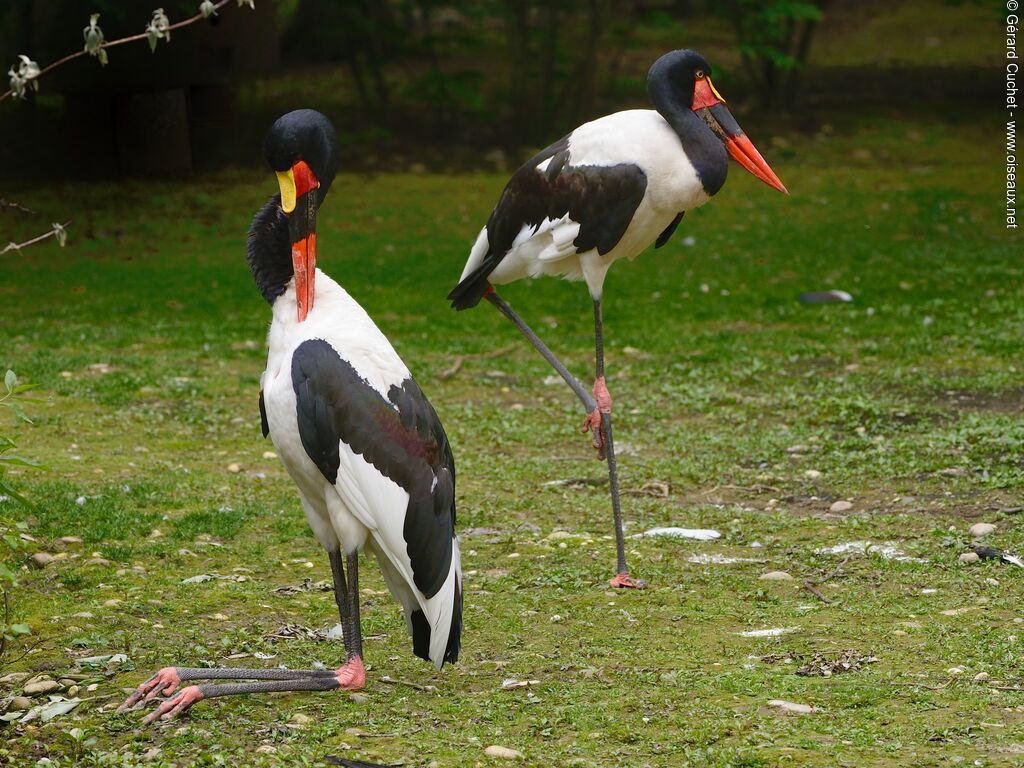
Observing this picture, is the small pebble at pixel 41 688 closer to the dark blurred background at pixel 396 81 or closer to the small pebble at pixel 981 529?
the small pebble at pixel 981 529

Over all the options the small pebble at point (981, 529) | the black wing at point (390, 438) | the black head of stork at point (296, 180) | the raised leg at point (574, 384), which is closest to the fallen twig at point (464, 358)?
the raised leg at point (574, 384)

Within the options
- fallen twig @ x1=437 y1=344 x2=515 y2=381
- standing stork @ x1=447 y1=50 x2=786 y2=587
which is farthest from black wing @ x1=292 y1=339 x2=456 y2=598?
fallen twig @ x1=437 y1=344 x2=515 y2=381

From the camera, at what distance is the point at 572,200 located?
5.44 meters

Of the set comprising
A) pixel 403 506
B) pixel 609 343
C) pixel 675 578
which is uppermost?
pixel 403 506

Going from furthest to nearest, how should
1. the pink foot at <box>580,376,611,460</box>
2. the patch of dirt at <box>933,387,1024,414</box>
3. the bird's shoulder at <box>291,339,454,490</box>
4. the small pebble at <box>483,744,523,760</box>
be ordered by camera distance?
the patch of dirt at <box>933,387,1024,414</box>
the pink foot at <box>580,376,611,460</box>
the bird's shoulder at <box>291,339,454,490</box>
the small pebble at <box>483,744,523,760</box>

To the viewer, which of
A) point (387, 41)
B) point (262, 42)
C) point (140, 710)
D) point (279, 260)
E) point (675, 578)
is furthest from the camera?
point (387, 41)

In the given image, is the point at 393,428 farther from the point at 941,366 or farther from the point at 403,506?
the point at 941,366

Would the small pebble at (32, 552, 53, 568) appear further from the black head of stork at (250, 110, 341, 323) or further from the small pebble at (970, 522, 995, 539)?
the small pebble at (970, 522, 995, 539)

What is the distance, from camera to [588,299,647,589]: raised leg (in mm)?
4930

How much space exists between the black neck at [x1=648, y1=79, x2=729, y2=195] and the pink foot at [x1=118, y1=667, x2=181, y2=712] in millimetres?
2750

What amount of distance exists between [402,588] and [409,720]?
0.45m

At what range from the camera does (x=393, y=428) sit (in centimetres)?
383

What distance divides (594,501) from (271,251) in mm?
2452

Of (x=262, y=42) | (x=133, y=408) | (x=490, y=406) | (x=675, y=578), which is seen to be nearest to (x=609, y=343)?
(x=490, y=406)
